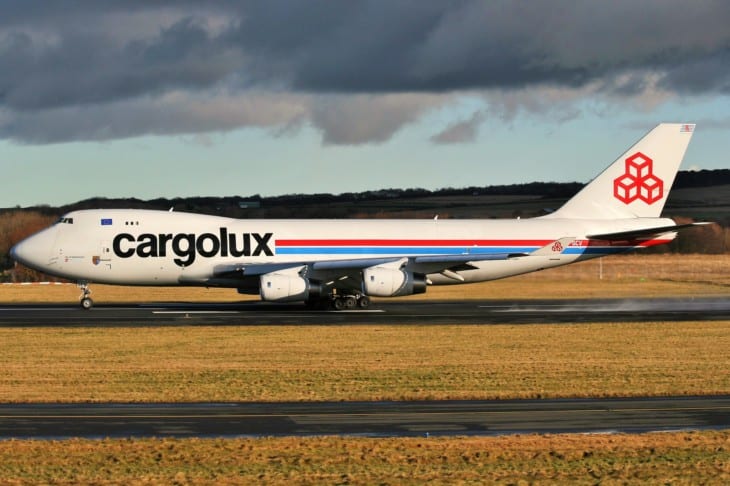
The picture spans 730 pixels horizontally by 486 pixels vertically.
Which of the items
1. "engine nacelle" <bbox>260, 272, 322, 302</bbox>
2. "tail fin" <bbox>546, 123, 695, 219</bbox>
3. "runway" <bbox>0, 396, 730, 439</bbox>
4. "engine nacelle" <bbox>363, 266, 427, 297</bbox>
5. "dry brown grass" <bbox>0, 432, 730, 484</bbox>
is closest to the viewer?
"dry brown grass" <bbox>0, 432, 730, 484</bbox>

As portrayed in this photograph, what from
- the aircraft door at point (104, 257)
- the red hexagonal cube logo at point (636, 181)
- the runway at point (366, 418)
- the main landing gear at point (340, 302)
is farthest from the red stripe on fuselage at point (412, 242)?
the runway at point (366, 418)

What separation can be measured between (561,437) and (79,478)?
21.8 ft

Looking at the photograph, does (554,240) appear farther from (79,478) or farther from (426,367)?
(79,478)

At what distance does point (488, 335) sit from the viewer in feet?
110

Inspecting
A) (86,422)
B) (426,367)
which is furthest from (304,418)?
(426,367)

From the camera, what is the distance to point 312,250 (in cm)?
4747

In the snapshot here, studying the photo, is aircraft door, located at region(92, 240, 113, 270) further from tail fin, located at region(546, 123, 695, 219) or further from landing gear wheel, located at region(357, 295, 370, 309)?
tail fin, located at region(546, 123, 695, 219)

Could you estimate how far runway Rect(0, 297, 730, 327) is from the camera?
3922cm

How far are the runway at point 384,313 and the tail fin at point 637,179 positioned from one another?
438cm

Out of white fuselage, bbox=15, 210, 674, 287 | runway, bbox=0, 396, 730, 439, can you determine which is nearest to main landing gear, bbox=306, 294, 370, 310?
white fuselage, bbox=15, 210, 674, 287

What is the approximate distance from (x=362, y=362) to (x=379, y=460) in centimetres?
1267

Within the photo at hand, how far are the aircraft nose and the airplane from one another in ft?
0.14

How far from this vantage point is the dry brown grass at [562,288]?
57500 mm

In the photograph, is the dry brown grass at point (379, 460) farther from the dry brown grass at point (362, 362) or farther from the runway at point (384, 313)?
the runway at point (384, 313)
